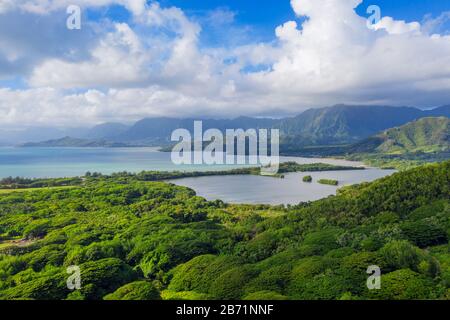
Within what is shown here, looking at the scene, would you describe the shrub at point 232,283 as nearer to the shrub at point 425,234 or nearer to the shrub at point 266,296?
the shrub at point 266,296

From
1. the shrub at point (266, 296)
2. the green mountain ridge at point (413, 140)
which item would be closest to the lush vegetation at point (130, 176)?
the shrub at point (266, 296)

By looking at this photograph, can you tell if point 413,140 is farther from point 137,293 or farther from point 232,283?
point 137,293

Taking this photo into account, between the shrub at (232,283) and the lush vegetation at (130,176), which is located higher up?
the lush vegetation at (130,176)

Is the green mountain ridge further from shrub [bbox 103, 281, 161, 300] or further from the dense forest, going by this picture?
shrub [bbox 103, 281, 161, 300]

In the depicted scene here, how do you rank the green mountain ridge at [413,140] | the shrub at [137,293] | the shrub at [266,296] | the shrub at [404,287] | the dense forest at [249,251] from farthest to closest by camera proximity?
the green mountain ridge at [413,140]
the dense forest at [249,251]
the shrub at [137,293]
the shrub at [404,287]
the shrub at [266,296]

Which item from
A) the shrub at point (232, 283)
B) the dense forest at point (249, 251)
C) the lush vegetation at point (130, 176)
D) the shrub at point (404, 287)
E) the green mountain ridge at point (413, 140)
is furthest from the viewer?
the green mountain ridge at point (413, 140)

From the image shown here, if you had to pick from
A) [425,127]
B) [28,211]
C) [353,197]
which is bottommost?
[28,211]
